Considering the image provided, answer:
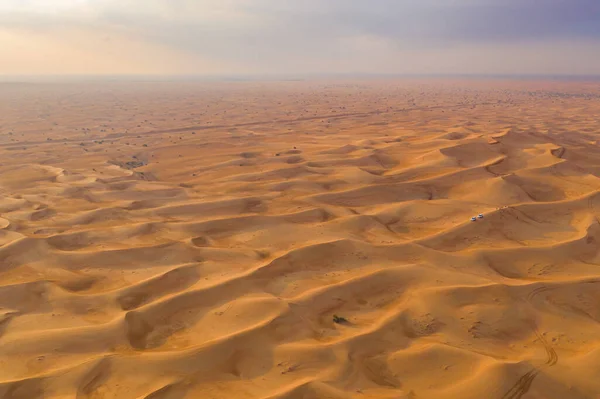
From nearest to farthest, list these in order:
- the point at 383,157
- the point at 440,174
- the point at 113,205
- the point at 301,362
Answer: the point at 301,362, the point at 113,205, the point at 440,174, the point at 383,157

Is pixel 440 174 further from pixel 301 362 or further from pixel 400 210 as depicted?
pixel 301 362

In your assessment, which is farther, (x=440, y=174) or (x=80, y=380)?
(x=440, y=174)

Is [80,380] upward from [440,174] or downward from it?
downward

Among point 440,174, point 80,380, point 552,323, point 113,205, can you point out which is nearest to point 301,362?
point 80,380

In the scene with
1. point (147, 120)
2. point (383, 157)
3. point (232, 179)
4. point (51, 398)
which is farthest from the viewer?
point (147, 120)

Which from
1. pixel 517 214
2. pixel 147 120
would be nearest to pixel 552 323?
pixel 517 214

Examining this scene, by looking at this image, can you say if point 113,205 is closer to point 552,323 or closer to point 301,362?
point 301,362
